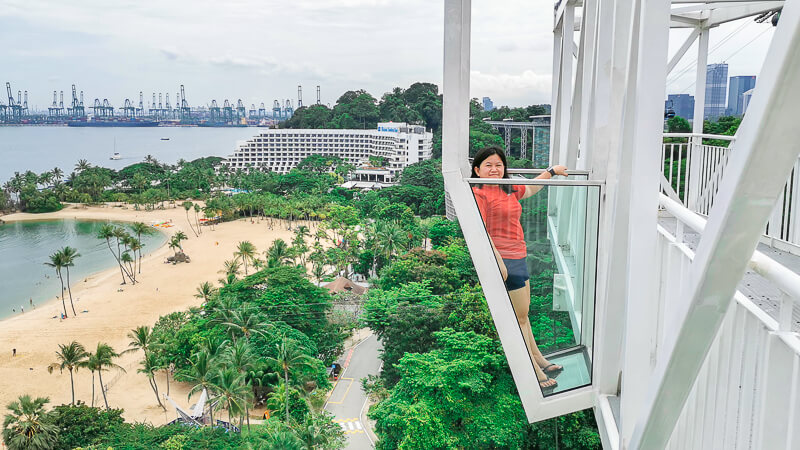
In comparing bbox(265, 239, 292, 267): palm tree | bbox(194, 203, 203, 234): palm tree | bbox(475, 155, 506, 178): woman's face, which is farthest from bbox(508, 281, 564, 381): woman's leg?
bbox(194, 203, 203, 234): palm tree

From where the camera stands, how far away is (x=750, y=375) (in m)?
0.98

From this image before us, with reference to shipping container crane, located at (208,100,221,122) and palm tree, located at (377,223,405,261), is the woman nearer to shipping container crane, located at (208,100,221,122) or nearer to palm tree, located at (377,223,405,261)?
palm tree, located at (377,223,405,261)

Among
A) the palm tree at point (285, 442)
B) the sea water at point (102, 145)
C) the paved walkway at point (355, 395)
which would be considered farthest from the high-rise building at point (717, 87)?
the sea water at point (102, 145)

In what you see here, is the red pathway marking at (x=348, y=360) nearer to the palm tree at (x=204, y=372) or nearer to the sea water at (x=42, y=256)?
the palm tree at (x=204, y=372)

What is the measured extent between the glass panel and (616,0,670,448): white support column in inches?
22.7

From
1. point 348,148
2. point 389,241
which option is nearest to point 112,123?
point 348,148

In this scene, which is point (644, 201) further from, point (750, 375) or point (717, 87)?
point (717, 87)

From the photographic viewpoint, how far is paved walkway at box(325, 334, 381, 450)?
14.1 m

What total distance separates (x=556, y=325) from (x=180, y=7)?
100 m

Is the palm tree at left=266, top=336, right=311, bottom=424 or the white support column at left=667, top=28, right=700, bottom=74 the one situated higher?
the white support column at left=667, top=28, right=700, bottom=74

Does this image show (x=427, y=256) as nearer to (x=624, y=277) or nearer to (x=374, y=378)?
(x=374, y=378)

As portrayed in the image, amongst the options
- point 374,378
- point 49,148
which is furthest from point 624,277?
point 49,148

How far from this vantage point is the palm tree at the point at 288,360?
15277mm

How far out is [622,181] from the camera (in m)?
1.88
